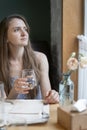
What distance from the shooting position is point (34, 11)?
423cm

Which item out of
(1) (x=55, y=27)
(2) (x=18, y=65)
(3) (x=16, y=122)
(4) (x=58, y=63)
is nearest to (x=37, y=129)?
(3) (x=16, y=122)

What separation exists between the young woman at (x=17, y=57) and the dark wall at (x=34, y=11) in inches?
73.7

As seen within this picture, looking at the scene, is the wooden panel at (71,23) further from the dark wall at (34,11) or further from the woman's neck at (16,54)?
the dark wall at (34,11)

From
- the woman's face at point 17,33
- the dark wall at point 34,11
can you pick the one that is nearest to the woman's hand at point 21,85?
the woman's face at point 17,33

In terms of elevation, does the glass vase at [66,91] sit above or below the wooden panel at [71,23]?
below

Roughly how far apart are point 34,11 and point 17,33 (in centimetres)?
205

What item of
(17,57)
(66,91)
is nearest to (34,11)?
(17,57)

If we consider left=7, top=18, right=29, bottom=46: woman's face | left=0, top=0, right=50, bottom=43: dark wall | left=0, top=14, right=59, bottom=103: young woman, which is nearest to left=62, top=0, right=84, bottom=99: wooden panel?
left=0, top=14, right=59, bottom=103: young woman

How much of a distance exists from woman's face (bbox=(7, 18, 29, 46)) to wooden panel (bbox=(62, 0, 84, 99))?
903mm

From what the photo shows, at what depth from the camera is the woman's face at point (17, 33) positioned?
7.21 feet

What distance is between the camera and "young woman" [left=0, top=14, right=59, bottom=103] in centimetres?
220

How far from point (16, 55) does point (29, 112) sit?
91 centimetres

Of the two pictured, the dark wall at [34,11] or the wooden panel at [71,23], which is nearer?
the wooden panel at [71,23]

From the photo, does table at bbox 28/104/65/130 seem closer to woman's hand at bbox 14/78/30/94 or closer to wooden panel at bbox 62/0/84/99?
woman's hand at bbox 14/78/30/94
